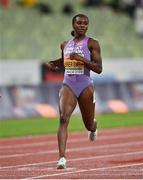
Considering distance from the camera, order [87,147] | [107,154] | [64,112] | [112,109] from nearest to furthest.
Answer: [64,112]
[107,154]
[87,147]
[112,109]

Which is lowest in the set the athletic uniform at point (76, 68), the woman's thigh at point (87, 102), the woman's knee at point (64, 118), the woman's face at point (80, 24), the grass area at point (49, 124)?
the grass area at point (49, 124)

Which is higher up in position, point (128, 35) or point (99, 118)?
point (128, 35)

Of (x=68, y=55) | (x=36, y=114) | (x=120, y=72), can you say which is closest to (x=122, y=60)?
(x=120, y=72)

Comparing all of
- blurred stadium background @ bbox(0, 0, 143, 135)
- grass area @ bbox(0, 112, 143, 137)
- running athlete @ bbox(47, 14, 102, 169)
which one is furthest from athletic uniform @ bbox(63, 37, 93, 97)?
blurred stadium background @ bbox(0, 0, 143, 135)

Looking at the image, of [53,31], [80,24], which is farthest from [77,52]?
[53,31]

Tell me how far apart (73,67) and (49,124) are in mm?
11481

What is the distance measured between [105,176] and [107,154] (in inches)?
159

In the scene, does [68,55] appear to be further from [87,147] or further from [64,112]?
[87,147]

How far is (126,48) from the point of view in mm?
37344

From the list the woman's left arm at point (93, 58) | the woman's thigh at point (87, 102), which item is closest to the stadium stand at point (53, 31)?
the woman's thigh at point (87, 102)

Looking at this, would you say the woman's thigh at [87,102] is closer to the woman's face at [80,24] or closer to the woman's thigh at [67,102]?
the woman's thigh at [67,102]

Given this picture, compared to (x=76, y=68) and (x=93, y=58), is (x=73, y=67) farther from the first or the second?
(x=93, y=58)

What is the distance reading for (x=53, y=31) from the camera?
35.8 metres

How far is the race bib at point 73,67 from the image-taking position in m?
11.8
